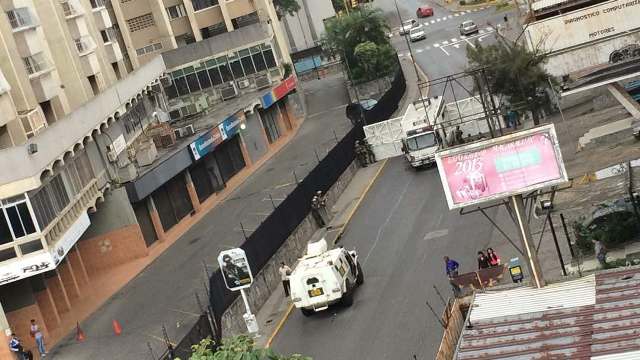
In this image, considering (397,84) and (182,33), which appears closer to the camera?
(397,84)

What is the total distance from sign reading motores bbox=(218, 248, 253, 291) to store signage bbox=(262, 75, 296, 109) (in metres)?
35.8

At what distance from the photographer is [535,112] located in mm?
48719

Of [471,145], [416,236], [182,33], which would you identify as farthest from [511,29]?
[471,145]

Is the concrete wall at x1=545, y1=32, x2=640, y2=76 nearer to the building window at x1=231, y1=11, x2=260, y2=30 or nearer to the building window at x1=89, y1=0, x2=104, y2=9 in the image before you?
the building window at x1=89, y1=0, x2=104, y2=9

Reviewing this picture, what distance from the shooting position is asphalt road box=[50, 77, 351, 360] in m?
37.7

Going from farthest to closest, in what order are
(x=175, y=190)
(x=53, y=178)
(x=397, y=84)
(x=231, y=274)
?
(x=397, y=84) → (x=175, y=190) → (x=53, y=178) → (x=231, y=274)

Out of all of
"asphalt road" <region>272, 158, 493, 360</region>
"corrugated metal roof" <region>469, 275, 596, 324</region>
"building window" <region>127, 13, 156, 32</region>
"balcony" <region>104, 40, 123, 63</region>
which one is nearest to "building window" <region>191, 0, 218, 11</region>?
"building window" <region>127, 13, 156, 32</region>

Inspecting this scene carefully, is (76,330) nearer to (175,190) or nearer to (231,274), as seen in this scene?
(231,274)

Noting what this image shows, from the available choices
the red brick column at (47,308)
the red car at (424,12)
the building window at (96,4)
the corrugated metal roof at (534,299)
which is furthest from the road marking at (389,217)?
the red car at (424,12)

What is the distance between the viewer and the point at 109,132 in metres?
53.8

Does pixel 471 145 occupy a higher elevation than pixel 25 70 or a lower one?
lower

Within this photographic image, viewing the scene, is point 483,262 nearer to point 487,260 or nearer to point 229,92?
point 487,260

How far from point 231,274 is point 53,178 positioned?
510 inches

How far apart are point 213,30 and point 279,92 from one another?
15.4 metres
